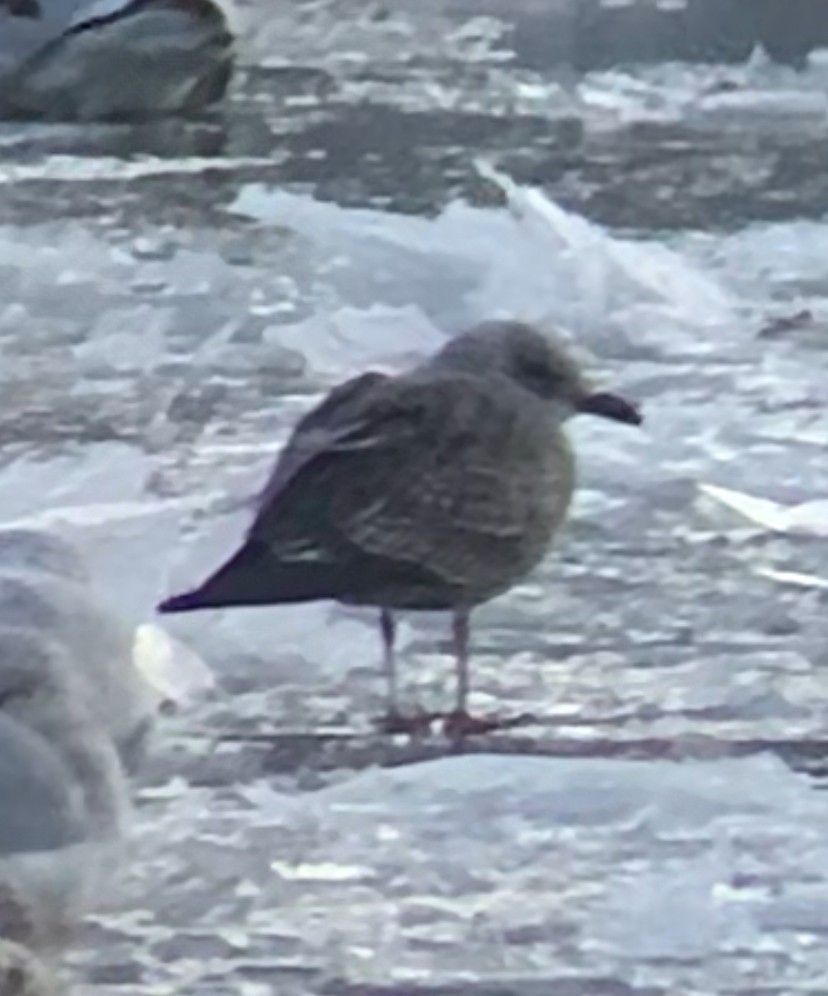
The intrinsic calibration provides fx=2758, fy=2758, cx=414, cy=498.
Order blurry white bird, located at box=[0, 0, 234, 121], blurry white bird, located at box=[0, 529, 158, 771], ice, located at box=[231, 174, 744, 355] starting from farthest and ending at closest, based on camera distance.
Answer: blurry white bird, located at box=[0, 0, 234, 121] → ice, located at box=[231, 174, 744, 355] → blurry white bird, located at box=[0, 529, 158, 771]

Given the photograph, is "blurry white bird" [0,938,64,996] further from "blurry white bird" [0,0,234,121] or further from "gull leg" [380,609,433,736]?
"blurry white bird" [0,0,234,121]

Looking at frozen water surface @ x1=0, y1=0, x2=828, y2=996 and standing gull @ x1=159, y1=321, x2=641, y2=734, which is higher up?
standing gull @ x1=159, y1=321, x2=641, y2=734

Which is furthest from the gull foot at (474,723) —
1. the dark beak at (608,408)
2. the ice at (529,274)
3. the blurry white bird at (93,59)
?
the blurry white bird at (93,59)

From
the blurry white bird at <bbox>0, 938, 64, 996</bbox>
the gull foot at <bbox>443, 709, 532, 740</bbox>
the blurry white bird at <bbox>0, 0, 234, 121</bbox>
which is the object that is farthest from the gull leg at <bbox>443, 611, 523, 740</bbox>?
the blurry white bird at <bbox>0, 0, 234, 121</bbox>

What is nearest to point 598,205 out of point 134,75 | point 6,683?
point 134,75

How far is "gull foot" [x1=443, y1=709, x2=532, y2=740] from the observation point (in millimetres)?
873

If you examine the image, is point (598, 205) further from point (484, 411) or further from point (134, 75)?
point (484, 411)

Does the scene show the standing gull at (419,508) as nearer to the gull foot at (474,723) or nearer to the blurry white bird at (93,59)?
the gull foot at (474,723)

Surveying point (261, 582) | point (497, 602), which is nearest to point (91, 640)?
point (261, 582)

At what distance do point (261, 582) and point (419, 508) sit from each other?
0.06 m

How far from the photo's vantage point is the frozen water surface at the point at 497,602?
761 mm

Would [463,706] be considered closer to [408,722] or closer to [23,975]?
[408,722]

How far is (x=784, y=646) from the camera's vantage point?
3.08 feet

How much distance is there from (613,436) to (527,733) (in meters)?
0.24
